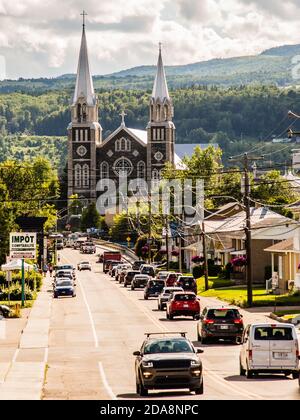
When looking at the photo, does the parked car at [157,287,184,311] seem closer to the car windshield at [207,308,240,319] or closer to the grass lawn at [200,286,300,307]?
the grass lawn at [200,286,300,307]

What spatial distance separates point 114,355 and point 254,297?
98.4ft

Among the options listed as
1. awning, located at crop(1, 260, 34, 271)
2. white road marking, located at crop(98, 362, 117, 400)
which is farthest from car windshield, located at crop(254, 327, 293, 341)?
awning, located at crop(1, 260, 34, 271)

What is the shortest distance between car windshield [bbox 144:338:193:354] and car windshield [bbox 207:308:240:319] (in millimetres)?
13382

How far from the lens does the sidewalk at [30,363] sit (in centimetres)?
2883

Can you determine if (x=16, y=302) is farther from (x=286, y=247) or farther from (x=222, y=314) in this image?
(x=222, y=314)

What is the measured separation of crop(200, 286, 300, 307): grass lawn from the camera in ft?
209

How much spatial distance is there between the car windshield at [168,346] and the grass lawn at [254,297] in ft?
107

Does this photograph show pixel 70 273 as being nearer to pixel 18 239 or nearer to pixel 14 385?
pixel 18 239

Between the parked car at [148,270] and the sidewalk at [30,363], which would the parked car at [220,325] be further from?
the parked car at [148,270]

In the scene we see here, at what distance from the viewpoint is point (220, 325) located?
4316 cm

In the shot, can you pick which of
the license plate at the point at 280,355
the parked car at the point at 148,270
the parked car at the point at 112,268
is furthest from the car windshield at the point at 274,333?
the parked car at the point at 112,268

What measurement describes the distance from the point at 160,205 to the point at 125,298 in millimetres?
58862

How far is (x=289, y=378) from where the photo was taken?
3180cm
